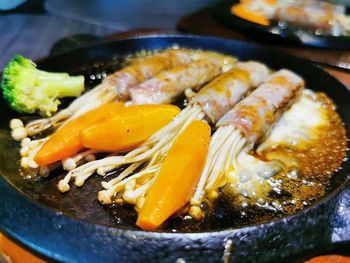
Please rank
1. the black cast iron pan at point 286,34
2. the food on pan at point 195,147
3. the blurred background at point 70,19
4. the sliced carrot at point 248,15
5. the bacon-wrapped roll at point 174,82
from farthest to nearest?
the sliced carrot at point 248,15, the blurred background at point 70,19, the black cast iron pan at point 286,34, the bacon-wrapped roll at point 174,82, the food on pan at point 195,147

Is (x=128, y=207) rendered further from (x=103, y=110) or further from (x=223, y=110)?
(x=223, y=110)

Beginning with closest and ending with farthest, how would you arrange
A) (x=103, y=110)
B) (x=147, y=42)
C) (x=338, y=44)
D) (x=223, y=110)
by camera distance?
(x=103, y=110) → (x=223, y=110) → (x=147, y=42) → (x=338, y=44)

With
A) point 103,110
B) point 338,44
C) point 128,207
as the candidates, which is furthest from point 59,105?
point 338,44

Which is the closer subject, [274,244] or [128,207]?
[274,244]

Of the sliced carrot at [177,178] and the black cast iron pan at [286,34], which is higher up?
the sliced carrot at [177,178]

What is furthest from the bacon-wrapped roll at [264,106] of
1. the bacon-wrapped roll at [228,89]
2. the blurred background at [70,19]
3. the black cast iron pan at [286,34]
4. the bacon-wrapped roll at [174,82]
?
the blurred background at [70,19]

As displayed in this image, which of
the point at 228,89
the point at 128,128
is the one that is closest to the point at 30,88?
the point at 128,128

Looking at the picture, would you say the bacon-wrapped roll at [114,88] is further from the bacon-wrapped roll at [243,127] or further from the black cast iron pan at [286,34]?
the black cast iron pan at [286,34]
